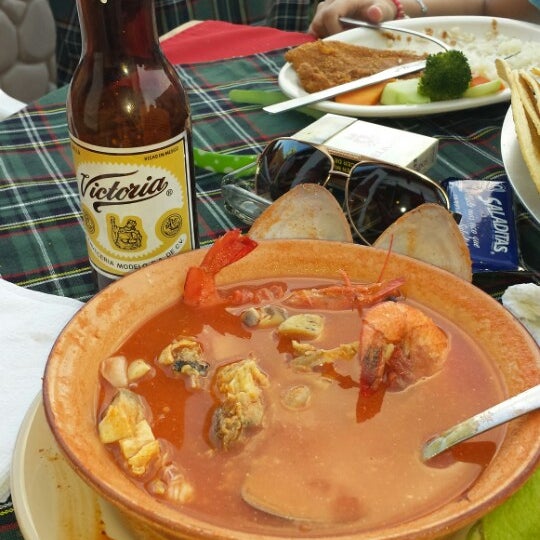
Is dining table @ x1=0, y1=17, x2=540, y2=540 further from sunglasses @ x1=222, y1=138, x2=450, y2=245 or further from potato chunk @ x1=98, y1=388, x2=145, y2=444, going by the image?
potato chunk @ x1=98, y1=388, x2=145, y2=444

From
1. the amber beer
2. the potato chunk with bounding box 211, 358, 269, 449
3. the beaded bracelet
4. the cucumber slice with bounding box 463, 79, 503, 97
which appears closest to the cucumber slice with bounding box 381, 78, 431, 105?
the cucumber slice with bounding box 463, 79, 503, 97

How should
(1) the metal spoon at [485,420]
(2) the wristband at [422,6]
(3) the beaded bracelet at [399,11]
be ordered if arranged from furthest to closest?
(2) the wristband at [422,6] → (3) the beaded bracelet at [399,11] → (1) the metal spoon at [485,420]

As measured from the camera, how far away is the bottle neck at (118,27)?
110cm

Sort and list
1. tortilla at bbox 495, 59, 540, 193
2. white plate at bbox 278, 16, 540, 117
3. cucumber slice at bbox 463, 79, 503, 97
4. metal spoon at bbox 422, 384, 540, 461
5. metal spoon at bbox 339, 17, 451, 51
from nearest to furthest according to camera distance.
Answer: metal spoon at bbox 422, 384, 540, 461, tortilla at bbox 495, 59, 540, 193, cucumber slice at bbox 463, 79, 503, 97, white plate at bbox 278, 16, 540, 117, metal spoon at bbox 339, 17, 451, 51

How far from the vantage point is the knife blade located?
205 centimetres

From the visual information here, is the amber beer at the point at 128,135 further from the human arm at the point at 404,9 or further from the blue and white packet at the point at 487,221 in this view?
the human arm at the point at 404,9

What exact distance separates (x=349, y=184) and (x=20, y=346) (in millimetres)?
825

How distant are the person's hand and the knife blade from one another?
54cm

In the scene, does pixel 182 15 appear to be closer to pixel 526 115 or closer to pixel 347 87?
pixel 347 87

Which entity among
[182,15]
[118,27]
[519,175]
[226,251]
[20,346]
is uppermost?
[118,27]

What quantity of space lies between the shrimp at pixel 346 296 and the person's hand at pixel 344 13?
1967 millimetres

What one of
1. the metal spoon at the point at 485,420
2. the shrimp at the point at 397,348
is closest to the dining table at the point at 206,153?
the shrimp at the point at 397,348

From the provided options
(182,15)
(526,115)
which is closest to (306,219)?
(526,115)

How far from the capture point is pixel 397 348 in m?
0.98
